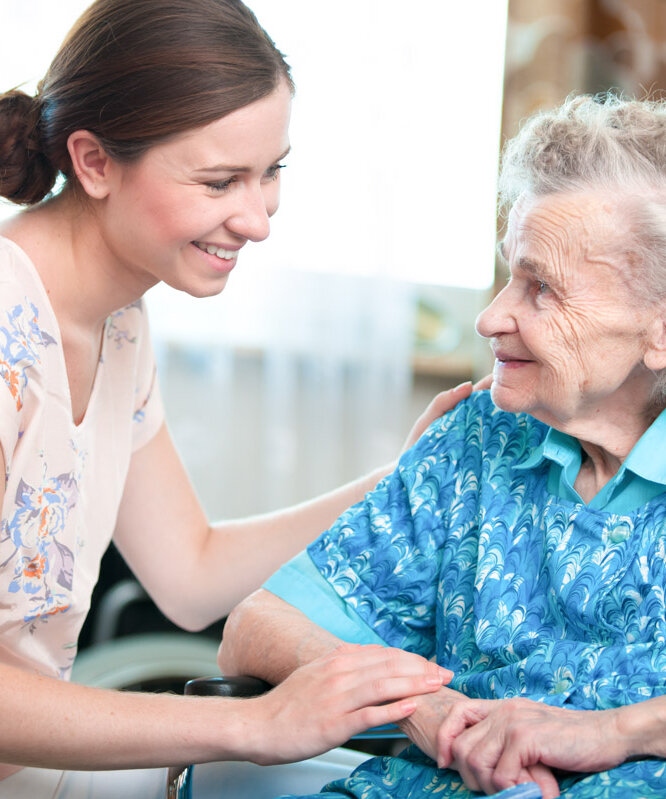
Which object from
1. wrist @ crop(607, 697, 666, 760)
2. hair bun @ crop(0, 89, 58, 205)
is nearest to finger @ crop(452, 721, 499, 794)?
wrist @ crop(607, 697, 666, 760)

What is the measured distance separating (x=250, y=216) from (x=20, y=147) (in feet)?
1.20

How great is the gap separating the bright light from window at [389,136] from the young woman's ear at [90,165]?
1502 millimetres

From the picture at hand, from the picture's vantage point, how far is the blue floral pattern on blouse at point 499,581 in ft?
4.07

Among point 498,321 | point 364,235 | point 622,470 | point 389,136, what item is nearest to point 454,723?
point 622,470

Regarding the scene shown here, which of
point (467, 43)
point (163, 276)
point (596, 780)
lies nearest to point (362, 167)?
point (467, 43)

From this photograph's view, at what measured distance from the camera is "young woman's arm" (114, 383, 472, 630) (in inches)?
69.9

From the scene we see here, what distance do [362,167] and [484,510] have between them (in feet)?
5.74

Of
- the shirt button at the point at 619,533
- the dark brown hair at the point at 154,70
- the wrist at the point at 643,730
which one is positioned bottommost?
the wrist at the point at 643,730

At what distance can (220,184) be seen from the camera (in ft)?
4.58

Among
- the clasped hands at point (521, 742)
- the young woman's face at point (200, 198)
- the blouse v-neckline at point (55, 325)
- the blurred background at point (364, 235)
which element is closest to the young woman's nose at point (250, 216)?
the young woman's face at point (200, 198)

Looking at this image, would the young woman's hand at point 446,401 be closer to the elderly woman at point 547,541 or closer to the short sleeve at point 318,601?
the elderly woman at point 547,541

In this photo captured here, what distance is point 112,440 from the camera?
165 centimetres

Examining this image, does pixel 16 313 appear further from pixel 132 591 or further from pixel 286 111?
pixel 132 591

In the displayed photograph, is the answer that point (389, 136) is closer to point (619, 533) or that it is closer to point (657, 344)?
point (657, 344)
